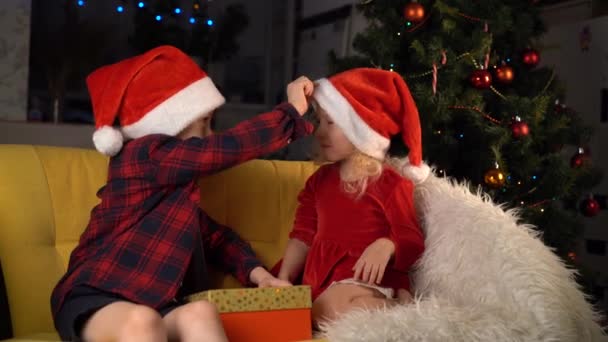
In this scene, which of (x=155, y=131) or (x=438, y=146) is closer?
(x=155, y=131)

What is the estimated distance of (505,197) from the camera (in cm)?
255

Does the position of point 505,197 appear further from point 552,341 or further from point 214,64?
point 214,64

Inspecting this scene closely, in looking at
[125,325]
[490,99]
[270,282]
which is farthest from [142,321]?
[490,99]

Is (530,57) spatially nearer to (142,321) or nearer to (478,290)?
(478,290)

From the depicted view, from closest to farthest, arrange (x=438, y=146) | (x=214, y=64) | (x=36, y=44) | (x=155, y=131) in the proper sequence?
(x=155, y=131) < (x=438, y=146) < (x=36, y=44) < (x=214, y=64)

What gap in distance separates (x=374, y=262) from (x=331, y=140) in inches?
12.9

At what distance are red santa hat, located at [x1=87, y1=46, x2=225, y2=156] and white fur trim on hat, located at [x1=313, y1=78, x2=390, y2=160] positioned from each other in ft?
0.89

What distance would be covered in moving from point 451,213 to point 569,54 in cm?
193

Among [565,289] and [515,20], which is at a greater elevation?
[515,20]

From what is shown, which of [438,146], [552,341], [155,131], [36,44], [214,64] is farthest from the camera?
[214,64]

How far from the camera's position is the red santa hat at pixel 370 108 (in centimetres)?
188

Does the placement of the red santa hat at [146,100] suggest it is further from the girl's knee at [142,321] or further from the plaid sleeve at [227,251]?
the girl's knee at [142,321]

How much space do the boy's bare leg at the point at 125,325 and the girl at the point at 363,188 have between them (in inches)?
19.5

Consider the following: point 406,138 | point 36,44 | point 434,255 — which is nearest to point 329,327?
point 434,255
